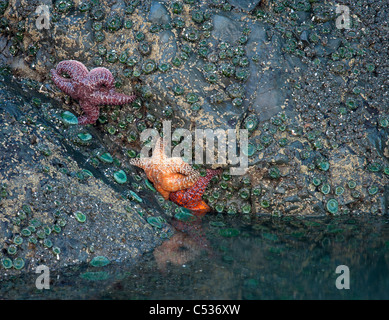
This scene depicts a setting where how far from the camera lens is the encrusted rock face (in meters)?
7.04

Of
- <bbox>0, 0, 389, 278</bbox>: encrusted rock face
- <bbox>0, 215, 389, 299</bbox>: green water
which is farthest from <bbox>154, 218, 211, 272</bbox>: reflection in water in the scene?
<bbox>0, 0, 389, 278</bbox>: encrusted rock face

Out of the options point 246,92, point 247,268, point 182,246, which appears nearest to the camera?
point 247,268

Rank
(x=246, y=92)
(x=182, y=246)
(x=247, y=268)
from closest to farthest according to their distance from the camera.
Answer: (x=247, y=268), (x=182, y=246), (x=246, y=92)

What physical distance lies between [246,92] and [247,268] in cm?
291

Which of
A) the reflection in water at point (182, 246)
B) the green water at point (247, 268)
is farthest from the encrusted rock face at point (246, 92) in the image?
the green water at point (247, 268)

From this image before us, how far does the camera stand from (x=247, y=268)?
5605mm

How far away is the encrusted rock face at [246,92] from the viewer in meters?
7.04

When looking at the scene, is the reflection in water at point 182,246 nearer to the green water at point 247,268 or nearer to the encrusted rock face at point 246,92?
the green water at point 247,268

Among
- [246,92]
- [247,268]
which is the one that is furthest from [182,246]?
[246,92]

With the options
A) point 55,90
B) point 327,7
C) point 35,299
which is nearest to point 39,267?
point 35,299

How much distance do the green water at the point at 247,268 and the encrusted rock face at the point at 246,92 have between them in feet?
1.68

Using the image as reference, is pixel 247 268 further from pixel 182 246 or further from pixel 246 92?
pixel 246 92

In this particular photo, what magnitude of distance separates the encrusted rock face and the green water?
512mm

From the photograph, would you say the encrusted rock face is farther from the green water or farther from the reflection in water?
the green water
